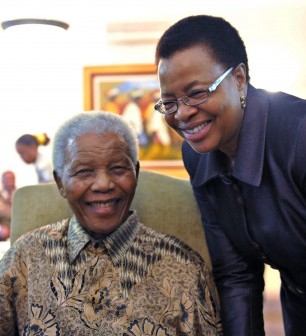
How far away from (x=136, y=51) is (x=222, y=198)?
440 centimetres

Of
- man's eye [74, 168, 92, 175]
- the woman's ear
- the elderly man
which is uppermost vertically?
the woman's ear

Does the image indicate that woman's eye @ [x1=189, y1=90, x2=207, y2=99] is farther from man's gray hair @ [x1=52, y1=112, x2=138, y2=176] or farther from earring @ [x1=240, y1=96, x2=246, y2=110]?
man's gray hair @ [x1=52, y1=112, x2=138, y2=176]

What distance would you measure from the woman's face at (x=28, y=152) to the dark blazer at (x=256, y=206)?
3.46 m

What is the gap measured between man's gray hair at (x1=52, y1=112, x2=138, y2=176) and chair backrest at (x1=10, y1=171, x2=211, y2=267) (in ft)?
0.77

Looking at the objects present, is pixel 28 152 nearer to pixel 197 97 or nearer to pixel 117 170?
pixel 117 170

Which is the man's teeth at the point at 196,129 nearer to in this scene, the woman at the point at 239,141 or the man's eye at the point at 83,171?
the woman at the point at 239,141

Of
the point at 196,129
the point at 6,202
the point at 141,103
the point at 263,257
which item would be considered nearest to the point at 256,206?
the point at 263,257

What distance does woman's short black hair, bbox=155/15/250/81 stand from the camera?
1.42 m

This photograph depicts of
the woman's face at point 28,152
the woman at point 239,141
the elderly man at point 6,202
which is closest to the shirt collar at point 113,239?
the woman at point 239,141

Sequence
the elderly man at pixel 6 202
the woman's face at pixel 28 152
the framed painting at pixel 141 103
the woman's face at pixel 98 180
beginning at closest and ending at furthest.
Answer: the woman's face at pixel 98 180
the elderly man at pixel 6 202
the woman's face at pixel 28 152
the framed painting at pixel 141 103

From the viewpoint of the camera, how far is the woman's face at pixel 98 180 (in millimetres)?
1682

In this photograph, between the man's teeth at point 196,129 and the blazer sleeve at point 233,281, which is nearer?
the man's teeth at point 196,129

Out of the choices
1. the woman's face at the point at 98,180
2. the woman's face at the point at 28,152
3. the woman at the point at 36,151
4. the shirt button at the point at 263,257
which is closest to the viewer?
the shirt button at the point at 263,257

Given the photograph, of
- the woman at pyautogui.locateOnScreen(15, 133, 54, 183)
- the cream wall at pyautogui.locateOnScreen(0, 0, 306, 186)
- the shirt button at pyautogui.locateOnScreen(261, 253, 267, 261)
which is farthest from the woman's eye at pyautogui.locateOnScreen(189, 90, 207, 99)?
the cream wall at pyautogui.locateOnScreen(0, 0, 306, 186)
